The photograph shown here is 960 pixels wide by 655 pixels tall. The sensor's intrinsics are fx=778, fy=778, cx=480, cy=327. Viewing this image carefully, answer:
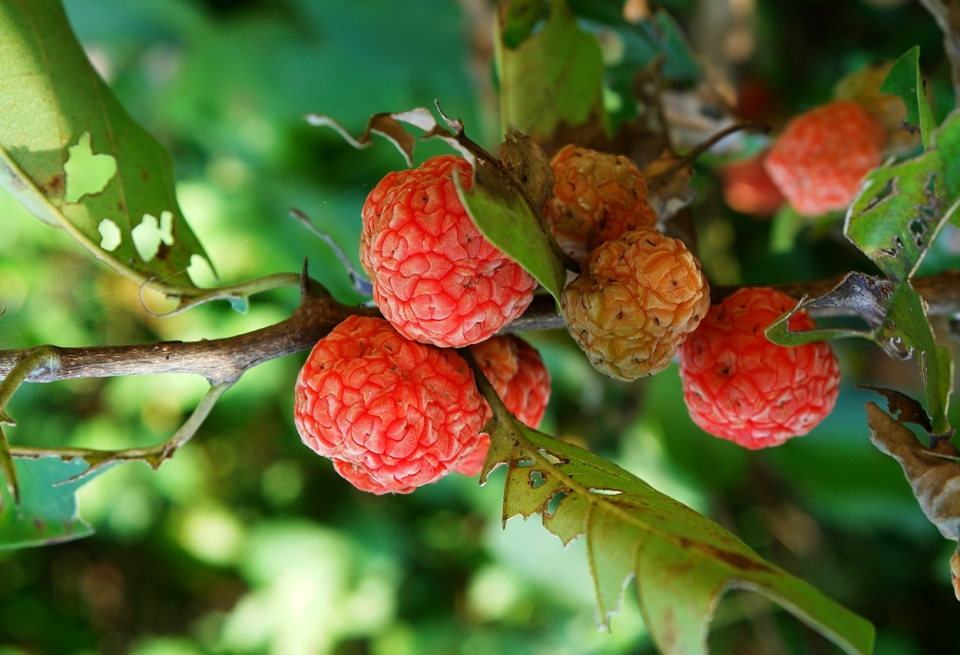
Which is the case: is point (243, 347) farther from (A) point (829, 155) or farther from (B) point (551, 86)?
(A) point (829, 155)

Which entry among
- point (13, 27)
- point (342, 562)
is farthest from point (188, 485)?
point (13, 27)

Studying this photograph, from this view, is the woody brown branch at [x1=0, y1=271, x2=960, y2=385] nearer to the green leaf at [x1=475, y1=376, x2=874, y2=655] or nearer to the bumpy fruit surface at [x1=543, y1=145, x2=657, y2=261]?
the bumpy fruit surface at [x1=543, y1=145, x2=657, y2=261]

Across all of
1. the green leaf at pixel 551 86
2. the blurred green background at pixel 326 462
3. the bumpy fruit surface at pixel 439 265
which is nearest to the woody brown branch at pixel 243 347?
the bumpy fruit surface at pixel 439 265

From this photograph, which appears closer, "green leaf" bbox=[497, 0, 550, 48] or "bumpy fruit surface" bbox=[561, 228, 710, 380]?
"bumpy fruit surface" bbox=[561, 228, 710, 380]

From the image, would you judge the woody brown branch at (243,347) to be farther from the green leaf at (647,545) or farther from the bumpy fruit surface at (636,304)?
the green leaf at (647,545)

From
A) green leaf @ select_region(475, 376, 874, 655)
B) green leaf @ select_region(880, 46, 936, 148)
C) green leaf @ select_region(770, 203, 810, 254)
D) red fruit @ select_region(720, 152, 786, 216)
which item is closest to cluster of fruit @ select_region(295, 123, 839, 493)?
green leaf @ select_region(475, 376, 874, 655)

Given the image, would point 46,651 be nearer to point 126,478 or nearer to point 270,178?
point 126,478
